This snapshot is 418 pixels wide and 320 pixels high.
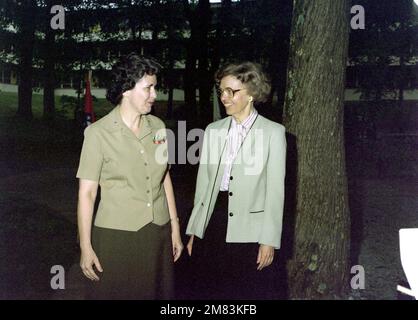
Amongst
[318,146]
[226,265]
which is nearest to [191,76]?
[318,146]

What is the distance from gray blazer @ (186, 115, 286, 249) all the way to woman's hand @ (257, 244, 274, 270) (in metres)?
0.04

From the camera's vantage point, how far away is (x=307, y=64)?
4.43 meters

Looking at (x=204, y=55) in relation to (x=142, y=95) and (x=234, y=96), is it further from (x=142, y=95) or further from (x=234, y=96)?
(x=142, y=95)

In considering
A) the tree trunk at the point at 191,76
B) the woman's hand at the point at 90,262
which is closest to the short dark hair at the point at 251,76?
the woman's hand at the point at 90,262

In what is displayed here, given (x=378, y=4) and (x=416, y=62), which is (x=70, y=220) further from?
(x=416, y=62)

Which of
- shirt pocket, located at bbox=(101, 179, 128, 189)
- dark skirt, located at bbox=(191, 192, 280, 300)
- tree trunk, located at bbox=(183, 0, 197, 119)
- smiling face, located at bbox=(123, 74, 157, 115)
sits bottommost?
dark skirt, located at bbox=(191, 192, 280, 300)

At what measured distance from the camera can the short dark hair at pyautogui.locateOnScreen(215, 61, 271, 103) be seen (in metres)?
3.26

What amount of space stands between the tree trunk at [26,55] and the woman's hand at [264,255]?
20464mm

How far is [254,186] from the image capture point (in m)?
3.22

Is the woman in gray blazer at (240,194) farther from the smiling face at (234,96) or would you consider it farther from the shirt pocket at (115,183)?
the shirt pocket at (115,183)

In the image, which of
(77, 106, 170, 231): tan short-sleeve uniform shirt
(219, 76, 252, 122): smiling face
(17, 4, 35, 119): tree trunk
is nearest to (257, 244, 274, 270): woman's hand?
(77, 106, 170, 231): tan short-sleeve uniform shirt

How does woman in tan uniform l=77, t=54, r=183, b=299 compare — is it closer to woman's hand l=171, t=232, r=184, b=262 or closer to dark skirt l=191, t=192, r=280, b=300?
woman's hand l=171, t=232, r=184, b=262

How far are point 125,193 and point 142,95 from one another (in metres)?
0.59

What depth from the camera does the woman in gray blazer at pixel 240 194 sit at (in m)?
3.21
